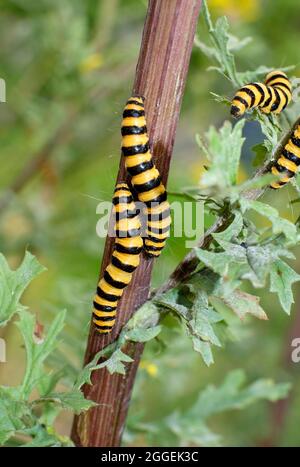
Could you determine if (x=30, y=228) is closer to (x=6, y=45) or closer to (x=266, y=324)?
(x=6, y=45)

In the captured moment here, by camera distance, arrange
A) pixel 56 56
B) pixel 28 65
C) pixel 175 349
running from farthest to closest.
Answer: pixel 28 65 → pixel 56 56 → pixel 175 349

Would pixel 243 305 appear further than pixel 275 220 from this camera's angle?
Yes

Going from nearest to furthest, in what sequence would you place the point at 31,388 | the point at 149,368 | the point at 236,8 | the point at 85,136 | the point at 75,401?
1. the point at 75,401
2. the point at 31,388
3. the point at 149,368
4. the point at 236,8
5. the point at 85,136

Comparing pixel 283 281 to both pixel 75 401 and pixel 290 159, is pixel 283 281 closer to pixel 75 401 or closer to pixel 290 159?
pixel 290 159

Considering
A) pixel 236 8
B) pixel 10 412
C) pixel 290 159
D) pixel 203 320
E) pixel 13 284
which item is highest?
pixel 236 8

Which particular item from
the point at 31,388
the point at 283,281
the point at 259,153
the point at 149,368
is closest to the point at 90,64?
the point at 149,368
